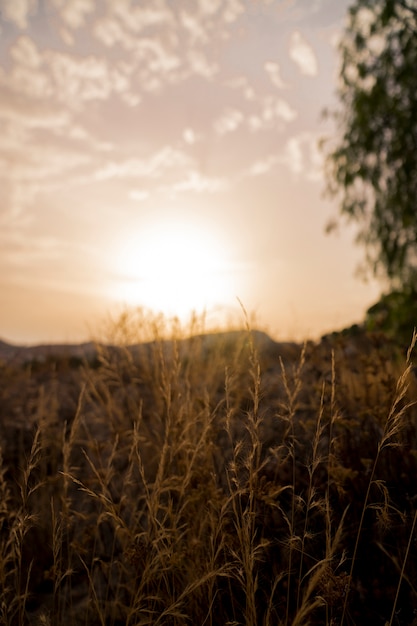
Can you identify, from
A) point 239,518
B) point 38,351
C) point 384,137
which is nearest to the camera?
point 239,518

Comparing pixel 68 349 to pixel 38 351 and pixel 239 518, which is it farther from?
pixel 239 518

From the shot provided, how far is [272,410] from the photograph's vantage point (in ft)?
14.1

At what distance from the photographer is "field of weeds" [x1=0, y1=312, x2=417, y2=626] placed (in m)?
1.96

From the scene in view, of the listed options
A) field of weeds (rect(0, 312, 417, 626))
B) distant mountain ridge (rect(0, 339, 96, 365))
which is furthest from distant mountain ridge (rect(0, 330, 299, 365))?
field of weeds (rect(0, 312, 417, 626))

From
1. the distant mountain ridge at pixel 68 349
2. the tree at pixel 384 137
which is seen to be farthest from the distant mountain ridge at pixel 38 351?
the tree at pixel 384 137

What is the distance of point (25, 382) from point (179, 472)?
476 centimetres

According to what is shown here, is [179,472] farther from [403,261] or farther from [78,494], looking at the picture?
[403,261]

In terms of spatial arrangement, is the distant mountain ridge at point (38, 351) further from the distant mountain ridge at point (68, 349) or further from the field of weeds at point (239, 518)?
the field of weeds at point (239, 518)

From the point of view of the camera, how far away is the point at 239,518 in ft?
8.70

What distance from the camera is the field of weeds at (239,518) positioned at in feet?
6.41

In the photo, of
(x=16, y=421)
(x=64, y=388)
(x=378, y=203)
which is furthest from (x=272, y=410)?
(x=378, y=203)

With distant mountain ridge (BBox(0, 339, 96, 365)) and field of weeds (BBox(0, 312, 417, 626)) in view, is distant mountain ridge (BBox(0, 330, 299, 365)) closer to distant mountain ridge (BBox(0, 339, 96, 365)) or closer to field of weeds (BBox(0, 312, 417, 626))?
distant mountain ridge (BBox(0, 339, 96, 365))

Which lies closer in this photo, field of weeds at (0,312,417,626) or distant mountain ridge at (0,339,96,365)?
field of weeds at (0,312,417,626)

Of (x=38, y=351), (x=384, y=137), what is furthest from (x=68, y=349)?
(x=384, y=137)
